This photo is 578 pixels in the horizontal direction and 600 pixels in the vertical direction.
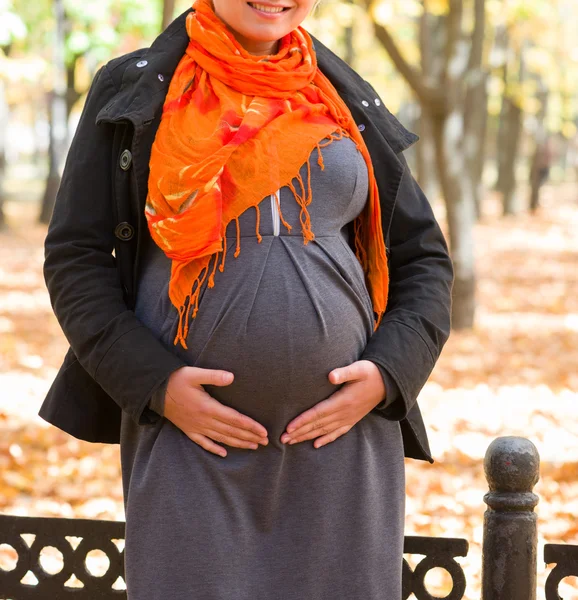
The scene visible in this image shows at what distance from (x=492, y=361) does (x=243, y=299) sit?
7755mm

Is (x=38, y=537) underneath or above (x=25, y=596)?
above

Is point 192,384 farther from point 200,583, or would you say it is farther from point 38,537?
point 38,537

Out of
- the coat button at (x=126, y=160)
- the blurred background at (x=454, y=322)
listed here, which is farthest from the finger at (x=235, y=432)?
the blurred background at (x=454, y=322)

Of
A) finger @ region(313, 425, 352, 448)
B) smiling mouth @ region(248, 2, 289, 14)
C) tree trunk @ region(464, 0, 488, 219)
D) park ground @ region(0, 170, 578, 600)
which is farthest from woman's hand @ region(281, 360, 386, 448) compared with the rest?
tree trunk @ region(464, 0, 488, 219)

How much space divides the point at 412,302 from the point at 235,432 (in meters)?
0.61

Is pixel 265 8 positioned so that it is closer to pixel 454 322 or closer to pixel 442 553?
pixel 442 553

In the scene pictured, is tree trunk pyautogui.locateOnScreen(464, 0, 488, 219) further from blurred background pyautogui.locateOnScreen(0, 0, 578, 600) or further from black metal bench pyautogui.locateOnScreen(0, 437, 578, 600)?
black metal bench pyautogui.locateOnScreen(0, 437, 578, 600)

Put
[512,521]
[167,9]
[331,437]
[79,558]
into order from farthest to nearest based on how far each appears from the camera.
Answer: [167,9] → [79,558] → [512,521] → [331,437]

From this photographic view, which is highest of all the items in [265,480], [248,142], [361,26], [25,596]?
[361,26]

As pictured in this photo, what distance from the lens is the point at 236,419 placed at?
7.80ft

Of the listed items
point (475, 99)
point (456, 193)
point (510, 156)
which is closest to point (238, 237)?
point (456, 193)

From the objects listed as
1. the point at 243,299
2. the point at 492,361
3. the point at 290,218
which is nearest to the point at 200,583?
the point at 243,299

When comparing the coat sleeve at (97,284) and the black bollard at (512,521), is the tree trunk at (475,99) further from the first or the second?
the coat sleeve at (97,284)

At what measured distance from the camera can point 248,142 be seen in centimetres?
243
